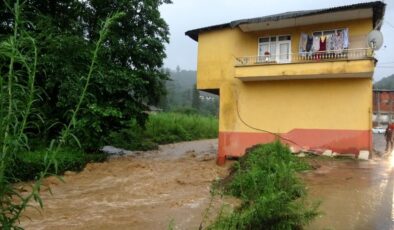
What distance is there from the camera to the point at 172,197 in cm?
1079

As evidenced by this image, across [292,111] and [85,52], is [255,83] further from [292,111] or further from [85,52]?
[85,52]

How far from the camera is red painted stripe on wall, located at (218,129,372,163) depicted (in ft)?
48.6

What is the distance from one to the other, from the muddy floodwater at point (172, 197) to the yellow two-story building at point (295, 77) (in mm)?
1588

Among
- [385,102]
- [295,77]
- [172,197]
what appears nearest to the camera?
[172,197]

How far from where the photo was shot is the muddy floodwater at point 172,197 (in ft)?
25.0

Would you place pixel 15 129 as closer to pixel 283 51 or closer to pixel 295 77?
pixel 295 77

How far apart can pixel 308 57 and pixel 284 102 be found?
208 cm

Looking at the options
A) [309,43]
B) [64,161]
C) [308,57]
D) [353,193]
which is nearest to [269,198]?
[353,193]

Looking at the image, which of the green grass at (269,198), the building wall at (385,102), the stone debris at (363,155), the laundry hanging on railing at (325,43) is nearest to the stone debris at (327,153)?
the stone debris at (363,155)

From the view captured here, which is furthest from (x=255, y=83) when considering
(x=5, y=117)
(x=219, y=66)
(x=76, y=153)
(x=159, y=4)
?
(x=5, y=117)

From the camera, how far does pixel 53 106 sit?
16.7 metres

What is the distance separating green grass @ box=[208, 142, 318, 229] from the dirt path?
107 cm

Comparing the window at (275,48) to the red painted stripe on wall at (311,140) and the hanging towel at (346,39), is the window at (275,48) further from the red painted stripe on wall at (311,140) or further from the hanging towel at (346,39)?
the red painted stripe on wall at (311,140)

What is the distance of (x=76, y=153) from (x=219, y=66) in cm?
727
